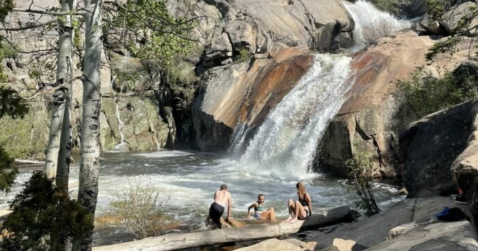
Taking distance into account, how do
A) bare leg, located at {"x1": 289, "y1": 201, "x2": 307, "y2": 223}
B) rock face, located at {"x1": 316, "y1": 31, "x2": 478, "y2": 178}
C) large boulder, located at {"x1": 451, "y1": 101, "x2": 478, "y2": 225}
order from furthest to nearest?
rock face, located at {"x1": 316, "y1": 31, "x2": 478, "y2": 178} → bare leg, located at {"x1": 289, "y1": 201, "x2": 307, "y2": 223} → large boulder, located at {"x1": 451, "y1": 101, "x2": 478, "y2": 225}

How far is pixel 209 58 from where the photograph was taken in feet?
105

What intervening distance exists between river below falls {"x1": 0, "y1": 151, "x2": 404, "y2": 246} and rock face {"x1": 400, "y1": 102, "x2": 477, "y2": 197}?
195 centimetres

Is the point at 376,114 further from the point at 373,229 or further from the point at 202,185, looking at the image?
the point at 373,229

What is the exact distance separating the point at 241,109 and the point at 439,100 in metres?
11.6

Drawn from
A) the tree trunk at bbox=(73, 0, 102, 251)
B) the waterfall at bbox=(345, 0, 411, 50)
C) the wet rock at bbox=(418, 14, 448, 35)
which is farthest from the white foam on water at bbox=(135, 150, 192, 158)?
the tree trunk at bbox=(73, 0, 102, 251)

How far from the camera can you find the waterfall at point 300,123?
Answer: 19.9m

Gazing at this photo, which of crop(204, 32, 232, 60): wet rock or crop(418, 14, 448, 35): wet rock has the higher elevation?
crop(204, 32, 232, 60): wet rock

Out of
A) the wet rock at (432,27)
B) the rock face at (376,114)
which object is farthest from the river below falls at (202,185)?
the wet rock at (432,27)

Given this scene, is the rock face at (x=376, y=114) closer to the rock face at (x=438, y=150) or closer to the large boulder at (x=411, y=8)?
the rock face at (x=438, y=150)

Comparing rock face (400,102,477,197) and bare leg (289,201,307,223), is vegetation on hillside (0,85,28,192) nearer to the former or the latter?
bare leg (289,201,307,223)

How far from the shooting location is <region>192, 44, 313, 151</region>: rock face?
2416 centimetres

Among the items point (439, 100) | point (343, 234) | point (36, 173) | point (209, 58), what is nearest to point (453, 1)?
point (209, 58)

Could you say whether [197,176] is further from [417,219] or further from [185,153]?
[417,219]

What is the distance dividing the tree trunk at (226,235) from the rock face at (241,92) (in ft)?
39.1
